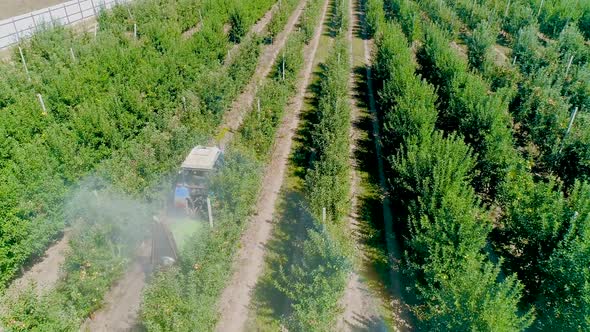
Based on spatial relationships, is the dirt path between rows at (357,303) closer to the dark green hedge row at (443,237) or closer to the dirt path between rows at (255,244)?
the dark green hedge row at (443,237)

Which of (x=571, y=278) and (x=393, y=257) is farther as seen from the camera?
(x=393, y=257)

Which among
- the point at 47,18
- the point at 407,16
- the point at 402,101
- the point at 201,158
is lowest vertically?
the point at 407,16

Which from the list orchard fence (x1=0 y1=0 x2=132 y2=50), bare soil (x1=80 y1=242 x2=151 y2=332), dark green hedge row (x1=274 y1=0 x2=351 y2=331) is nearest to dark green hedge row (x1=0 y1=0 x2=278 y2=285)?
bare soil (x1=80 y1=242 x2=151 y2=332)

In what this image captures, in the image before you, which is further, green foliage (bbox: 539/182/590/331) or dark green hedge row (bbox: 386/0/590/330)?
dark green hedge row (bbox: 386/0/590/330)

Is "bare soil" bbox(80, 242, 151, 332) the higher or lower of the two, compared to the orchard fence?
lower

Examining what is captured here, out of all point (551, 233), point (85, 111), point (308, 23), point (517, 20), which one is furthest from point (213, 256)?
point (517, 20)

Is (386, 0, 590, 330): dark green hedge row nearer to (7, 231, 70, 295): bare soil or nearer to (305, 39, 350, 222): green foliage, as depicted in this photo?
(305, 39, 350, 222): green foliage

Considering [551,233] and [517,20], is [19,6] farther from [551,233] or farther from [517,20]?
[551,233]
